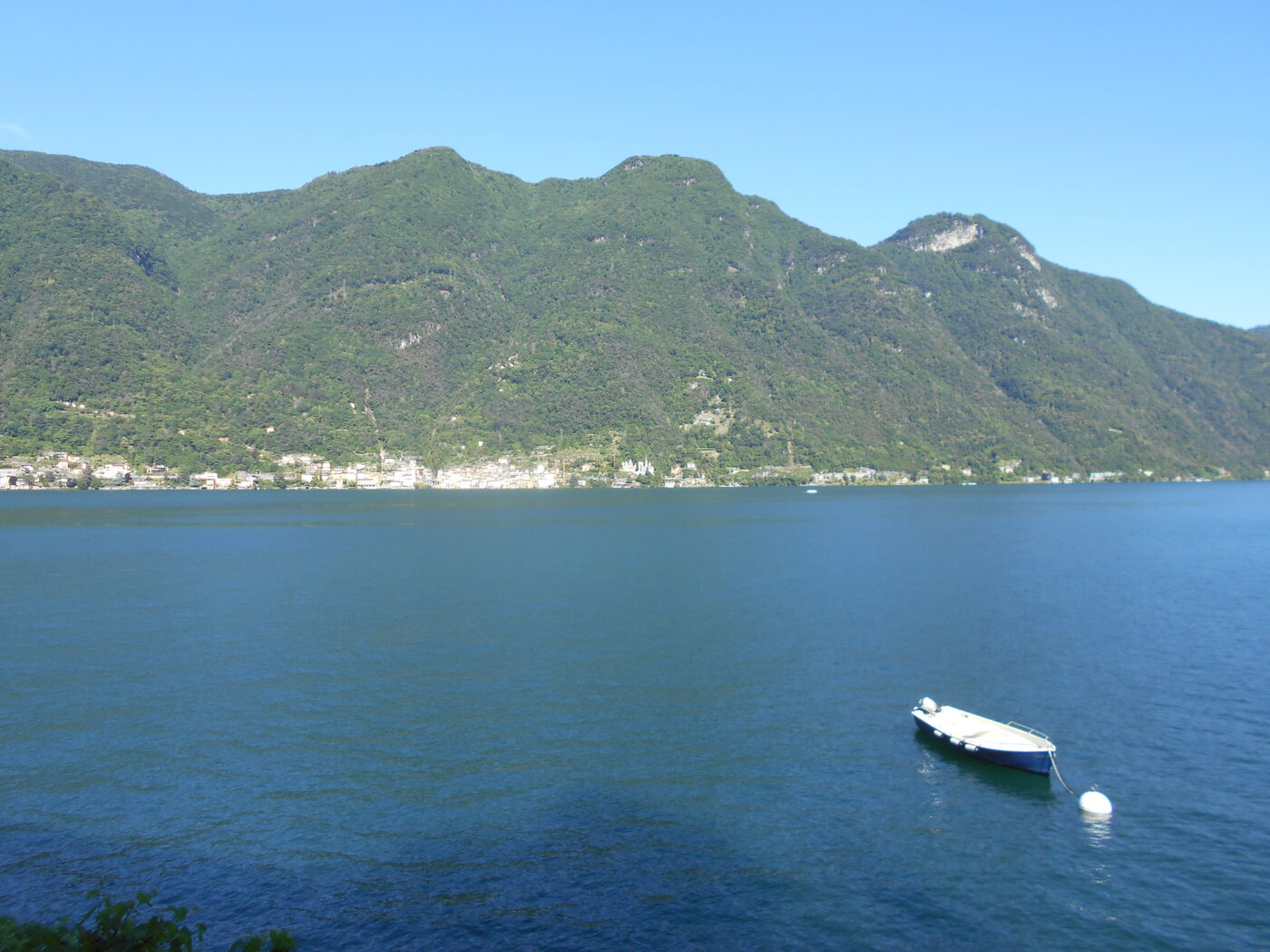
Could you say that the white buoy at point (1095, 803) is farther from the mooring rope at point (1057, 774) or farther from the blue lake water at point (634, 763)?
the mooring rope at point (1057, 774)

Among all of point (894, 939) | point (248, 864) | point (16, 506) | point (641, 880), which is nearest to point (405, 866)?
point (248, 864)

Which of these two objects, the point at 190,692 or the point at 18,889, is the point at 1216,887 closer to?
the point at 18,889

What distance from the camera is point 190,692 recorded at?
39500 millimetres

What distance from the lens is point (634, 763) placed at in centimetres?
3100

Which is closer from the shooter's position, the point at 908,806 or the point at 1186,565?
the point at 908,806

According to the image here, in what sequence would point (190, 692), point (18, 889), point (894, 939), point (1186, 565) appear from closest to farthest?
point (894, 939), point (18, 889), point (190, 692), point (1186, 565)

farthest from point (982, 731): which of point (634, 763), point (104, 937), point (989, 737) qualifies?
point (104, 937)

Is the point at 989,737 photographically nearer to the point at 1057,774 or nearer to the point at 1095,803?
the point at 1057,774

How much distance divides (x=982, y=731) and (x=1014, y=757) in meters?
1.97

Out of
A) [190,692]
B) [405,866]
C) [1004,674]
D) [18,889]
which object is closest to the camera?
[18,889]

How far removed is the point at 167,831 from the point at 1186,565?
9213 centimetres

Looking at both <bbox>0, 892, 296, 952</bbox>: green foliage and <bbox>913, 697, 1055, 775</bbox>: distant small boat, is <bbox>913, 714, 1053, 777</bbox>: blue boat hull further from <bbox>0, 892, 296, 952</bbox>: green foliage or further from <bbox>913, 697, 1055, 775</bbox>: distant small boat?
<bbox>0, 892, 296, 952</bbox>: green foliage

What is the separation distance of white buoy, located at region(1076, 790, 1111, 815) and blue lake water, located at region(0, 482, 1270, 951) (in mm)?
441

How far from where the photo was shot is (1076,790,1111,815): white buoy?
26812mm
